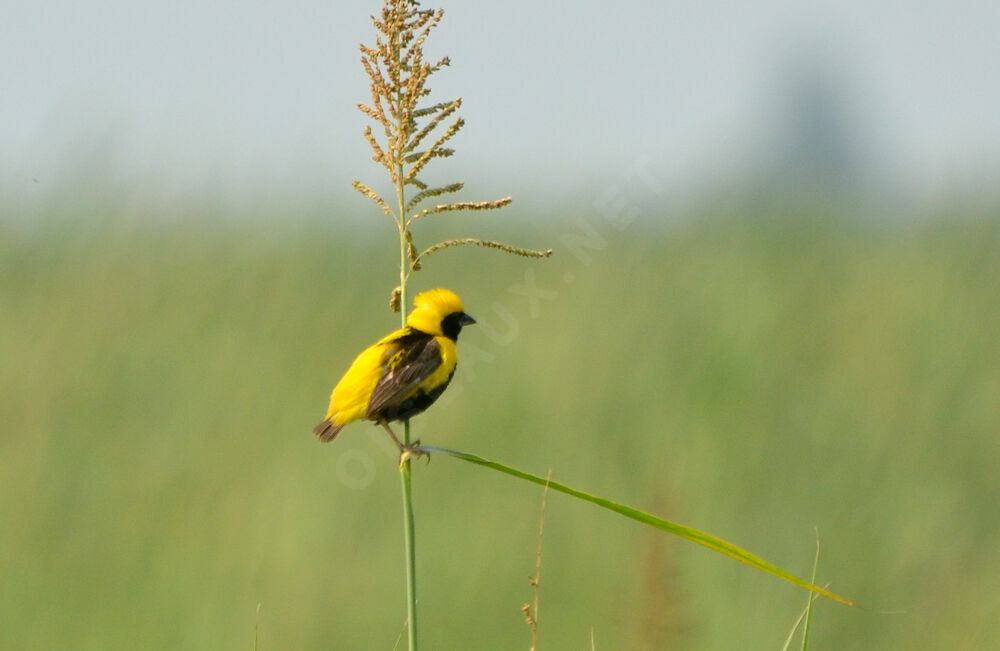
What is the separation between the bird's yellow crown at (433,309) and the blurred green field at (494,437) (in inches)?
96.1

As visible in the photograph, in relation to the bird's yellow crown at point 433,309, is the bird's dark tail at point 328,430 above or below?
below

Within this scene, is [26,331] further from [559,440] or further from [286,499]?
[559,440]

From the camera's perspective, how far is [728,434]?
5.32 meters

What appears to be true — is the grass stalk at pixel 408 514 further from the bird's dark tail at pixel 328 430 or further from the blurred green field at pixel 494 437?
the blurred green field at pixel 494 437

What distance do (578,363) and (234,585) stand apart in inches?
74.2

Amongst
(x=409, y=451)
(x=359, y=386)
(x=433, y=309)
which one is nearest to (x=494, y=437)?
(x=433, y=309)

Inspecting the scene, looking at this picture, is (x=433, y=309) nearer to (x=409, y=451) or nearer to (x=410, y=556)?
(x=409, y=451)

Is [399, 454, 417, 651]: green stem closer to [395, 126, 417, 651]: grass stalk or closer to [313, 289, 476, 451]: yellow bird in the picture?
[395, 126, 417, 651]: grass stalk

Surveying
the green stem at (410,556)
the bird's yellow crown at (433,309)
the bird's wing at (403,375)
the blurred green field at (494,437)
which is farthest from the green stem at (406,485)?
the blurred green field at (494,437)

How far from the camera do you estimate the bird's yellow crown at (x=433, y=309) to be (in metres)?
1.98

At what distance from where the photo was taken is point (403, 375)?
6.05ft

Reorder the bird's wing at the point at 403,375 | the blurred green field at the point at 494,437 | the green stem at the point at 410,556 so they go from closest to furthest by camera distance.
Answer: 1. the green stem at the point at 410,556
2. the bird's wing at the point at 403,375
3. the blurred green field at the point at 494,437

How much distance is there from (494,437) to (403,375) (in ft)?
11.4

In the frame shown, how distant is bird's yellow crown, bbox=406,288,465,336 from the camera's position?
6.51 ft
